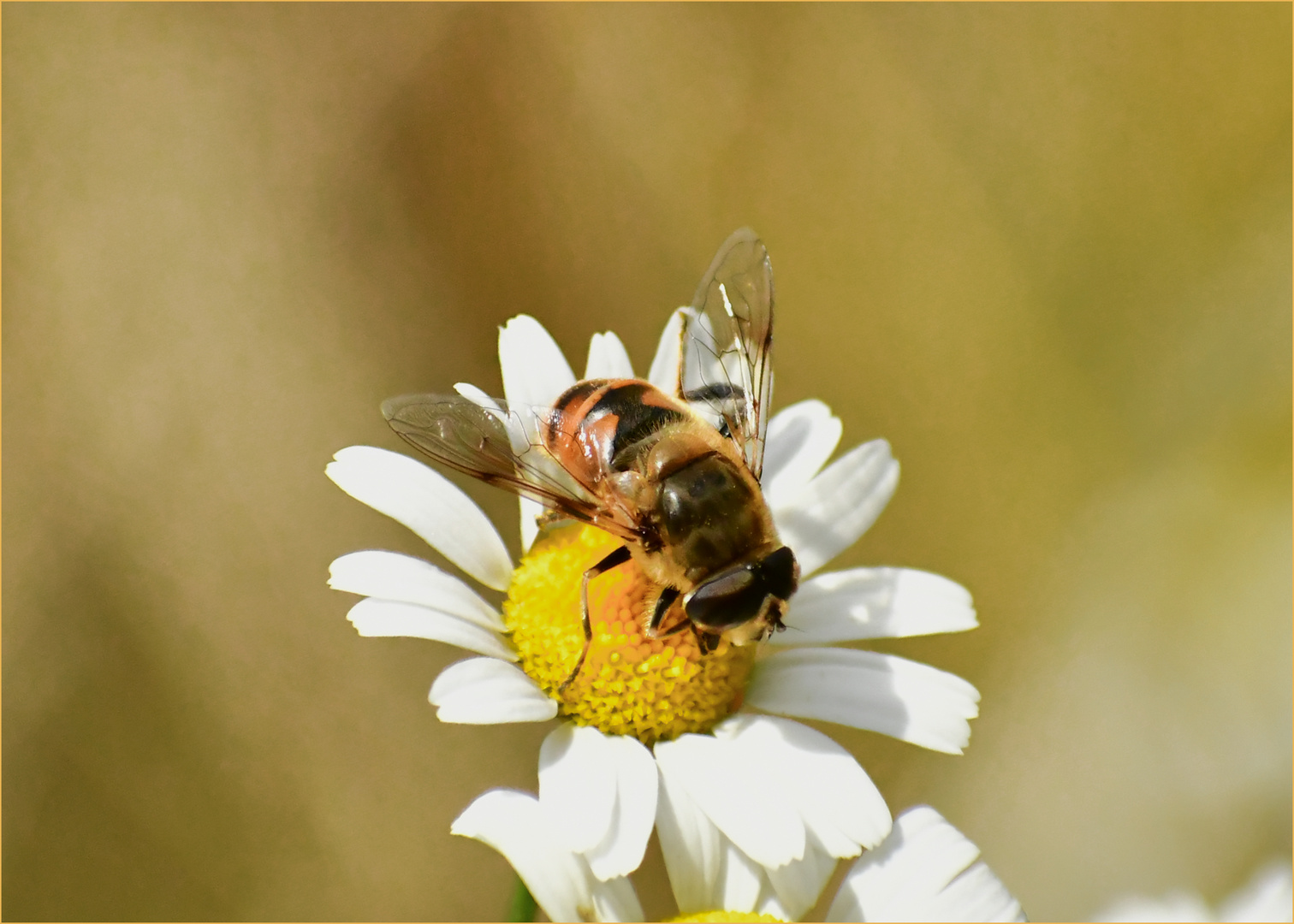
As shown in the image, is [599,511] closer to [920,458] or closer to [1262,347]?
[920,458]

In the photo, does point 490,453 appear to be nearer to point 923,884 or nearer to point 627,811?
point 627,811

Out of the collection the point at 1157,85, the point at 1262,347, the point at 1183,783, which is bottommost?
the point at 1183,783

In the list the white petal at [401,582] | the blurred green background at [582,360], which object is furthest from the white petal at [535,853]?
the blurred green background at [582,360]

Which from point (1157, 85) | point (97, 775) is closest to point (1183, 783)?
point (1157, 85)

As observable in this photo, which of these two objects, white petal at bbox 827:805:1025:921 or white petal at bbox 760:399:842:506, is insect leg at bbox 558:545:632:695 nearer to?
white petal at bbox 760:399:842:506

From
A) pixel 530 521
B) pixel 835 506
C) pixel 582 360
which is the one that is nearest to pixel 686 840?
pixel 530 521
